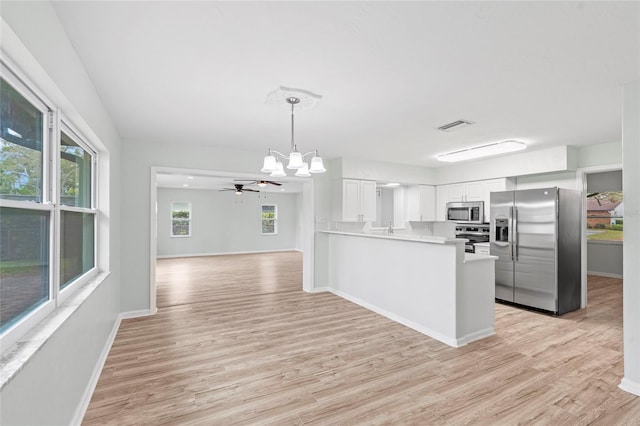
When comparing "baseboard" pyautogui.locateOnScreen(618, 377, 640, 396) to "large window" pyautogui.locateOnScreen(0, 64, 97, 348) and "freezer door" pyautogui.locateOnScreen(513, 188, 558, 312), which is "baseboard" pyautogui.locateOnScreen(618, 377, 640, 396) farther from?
"large window" pyautogui.locateOnScreen(0, 64, 97, 348)

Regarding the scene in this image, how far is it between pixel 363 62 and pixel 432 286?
8.58 feet

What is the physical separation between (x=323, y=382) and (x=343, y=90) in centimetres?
253

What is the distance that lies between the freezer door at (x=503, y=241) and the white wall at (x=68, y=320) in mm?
5355

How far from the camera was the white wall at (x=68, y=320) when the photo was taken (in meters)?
1.23

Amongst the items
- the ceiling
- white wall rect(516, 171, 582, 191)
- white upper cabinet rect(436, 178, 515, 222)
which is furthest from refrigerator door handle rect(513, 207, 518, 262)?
the ceiling

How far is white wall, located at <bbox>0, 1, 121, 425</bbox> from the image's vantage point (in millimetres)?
1231

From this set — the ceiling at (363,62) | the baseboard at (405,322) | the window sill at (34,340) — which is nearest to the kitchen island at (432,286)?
the baseboard at (405,322)

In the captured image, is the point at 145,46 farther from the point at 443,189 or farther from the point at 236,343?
the point at 443,189

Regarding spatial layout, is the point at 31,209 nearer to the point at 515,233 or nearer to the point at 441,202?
the point at 515,233

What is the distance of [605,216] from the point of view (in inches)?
303

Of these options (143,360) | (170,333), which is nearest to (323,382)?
(143,360)

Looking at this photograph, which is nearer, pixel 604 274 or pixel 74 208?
pixel 74 208

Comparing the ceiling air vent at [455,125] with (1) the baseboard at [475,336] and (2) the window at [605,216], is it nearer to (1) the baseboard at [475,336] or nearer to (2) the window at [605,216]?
(1) the baseboard at [475,336]

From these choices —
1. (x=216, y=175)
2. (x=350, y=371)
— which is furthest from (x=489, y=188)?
(x=216, y=175)
